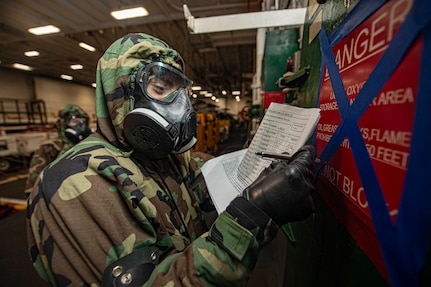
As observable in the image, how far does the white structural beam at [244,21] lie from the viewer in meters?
1.15

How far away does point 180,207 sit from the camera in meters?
0.92

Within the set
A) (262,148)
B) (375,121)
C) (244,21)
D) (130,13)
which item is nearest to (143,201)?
(262,148)

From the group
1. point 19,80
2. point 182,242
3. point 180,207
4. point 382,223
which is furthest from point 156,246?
point 19,80

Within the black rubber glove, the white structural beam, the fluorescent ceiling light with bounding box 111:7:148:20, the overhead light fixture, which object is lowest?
the black rubber glove

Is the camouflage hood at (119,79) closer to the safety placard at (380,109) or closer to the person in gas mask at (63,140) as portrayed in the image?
the safety placard at (380,109)

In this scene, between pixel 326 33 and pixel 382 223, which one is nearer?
pixel 382 223

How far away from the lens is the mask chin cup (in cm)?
78

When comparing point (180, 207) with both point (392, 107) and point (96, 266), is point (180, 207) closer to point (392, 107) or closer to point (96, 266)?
point (96, 266)

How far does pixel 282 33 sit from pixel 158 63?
0.99 metres

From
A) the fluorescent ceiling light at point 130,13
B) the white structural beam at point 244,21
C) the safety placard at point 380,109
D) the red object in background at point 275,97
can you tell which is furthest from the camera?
the fluorescent ceiling light at point 130,13

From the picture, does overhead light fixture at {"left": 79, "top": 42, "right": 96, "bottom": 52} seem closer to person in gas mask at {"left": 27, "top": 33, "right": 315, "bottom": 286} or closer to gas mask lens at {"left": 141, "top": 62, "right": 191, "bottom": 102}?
person in gas mask at {"left": 27, "top": 33, "right": 315, "bottom": 286}

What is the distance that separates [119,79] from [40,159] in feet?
8.55

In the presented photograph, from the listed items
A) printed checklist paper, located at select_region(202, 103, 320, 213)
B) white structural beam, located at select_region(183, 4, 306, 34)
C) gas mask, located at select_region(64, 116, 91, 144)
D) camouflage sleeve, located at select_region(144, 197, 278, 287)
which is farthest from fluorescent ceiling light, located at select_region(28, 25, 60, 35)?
camouflage sleeve, located at select_region(144, 197, 278, 287)

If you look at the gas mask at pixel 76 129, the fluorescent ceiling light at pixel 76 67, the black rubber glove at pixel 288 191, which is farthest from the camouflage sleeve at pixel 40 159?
the fluorescent ceiling light at pixel 76 67
